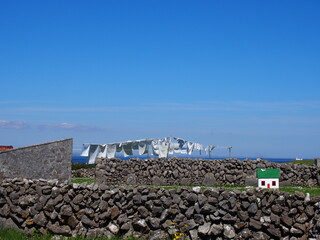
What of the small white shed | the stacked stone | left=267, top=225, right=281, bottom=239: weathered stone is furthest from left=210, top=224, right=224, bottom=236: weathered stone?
the stacked stone

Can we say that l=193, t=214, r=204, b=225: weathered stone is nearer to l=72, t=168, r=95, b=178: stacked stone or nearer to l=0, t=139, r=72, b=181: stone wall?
l=0, t=139, r=72, b=181: stone wall

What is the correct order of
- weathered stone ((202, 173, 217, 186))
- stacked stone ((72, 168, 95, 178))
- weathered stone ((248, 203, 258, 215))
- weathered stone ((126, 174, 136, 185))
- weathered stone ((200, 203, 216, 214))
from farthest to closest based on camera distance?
1. stacked stone ((72, 168, 95, 178))
2. weathered stone ((126, 174, 136, 185))
3. weathered stone ((202, 173, 217, 186))
4. weathered stone ((200, 203, 216, 214))
5. weathered stone ((248, 203, 258, 215))

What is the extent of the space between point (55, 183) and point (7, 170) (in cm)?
627

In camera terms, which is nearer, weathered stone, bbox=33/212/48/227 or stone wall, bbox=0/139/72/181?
weathered stone, bbox=33/212/48/227

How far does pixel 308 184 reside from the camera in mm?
26875

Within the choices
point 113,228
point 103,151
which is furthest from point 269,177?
point 103,151

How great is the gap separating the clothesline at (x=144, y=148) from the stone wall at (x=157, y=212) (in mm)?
17561

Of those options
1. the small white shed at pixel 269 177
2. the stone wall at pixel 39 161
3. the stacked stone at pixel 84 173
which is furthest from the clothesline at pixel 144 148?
the small white shed at pixel 269 177

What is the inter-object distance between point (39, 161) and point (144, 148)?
1347cm

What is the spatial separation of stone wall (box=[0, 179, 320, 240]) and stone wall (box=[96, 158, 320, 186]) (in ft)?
49.0

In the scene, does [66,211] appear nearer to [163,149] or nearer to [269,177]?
[269,177]

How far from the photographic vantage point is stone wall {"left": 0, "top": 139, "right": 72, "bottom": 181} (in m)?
18.5

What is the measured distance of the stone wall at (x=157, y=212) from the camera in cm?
1130

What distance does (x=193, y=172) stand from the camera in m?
27.6
